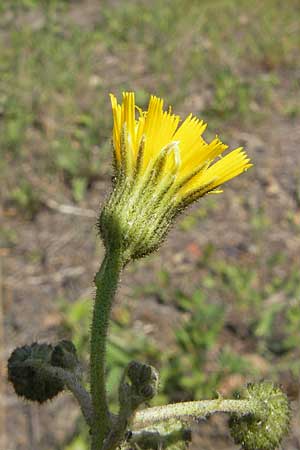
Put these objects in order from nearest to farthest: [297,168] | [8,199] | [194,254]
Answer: [194,254], [8,199], [297,168]

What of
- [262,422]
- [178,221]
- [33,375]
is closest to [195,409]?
[262,422]

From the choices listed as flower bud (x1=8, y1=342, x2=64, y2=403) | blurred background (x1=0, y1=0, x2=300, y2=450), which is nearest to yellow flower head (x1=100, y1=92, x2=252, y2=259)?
flower bud (x1=8, y1=342, x2=64, y2=403)

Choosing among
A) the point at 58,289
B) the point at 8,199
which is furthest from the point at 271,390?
the point at 8,199

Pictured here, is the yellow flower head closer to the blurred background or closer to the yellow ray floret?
the yellow ray floret

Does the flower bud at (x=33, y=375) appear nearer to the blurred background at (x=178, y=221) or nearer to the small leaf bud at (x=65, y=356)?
the small leaf bud at (x=65, y=356)

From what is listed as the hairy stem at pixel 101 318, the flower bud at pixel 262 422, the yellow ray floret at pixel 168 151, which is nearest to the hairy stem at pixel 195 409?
the flower bud at pixel 262 422

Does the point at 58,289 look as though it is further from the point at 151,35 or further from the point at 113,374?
the point at 151,35
